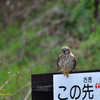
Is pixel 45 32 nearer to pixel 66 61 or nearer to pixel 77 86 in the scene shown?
pixel 66 61

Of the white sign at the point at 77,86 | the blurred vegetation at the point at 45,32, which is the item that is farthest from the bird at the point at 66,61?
the blurred vegetation at the point at 45,32

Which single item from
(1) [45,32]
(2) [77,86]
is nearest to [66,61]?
(2) [77,86]

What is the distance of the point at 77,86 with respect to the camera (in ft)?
6.70

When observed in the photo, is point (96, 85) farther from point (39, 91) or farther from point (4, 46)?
point (4, 46)

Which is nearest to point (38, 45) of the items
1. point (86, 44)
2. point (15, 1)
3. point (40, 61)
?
point (40, 61)

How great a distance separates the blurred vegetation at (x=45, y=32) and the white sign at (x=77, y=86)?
104 inches

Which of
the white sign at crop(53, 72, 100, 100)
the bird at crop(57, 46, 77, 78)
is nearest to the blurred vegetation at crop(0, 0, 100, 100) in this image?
the bird at crop(57, 46, 77, 78)

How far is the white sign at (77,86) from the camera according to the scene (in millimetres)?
1985

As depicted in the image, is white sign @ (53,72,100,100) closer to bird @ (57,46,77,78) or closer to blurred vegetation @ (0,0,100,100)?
bird @ (57,46,77,78)

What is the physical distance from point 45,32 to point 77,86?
4278 mm

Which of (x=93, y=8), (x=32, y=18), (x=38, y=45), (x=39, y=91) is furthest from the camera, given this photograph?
Answer: (x=32, y=18)

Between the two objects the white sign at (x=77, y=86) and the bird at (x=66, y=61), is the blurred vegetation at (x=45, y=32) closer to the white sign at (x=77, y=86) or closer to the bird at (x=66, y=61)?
the bird at (x=66, y=61)

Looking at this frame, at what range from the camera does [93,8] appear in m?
5.50

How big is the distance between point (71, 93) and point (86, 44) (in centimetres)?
322
